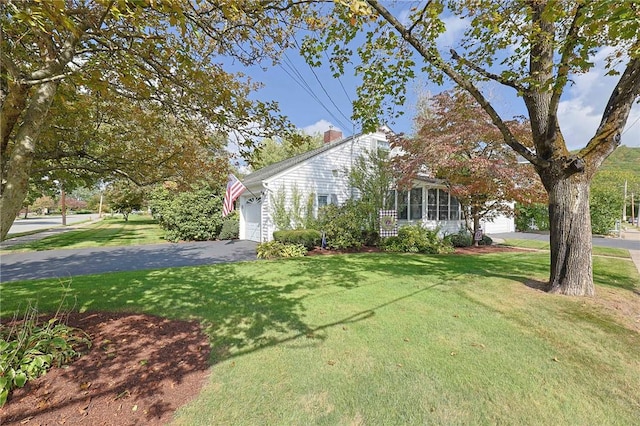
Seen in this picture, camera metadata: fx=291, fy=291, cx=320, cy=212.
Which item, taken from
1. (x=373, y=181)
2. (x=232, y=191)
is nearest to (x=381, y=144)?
(x=373, y=181)

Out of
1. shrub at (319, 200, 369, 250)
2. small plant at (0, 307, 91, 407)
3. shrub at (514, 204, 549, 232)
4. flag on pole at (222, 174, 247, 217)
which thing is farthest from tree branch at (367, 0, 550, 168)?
shrub at (514, 204, 549, 232)

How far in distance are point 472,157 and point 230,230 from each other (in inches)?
488

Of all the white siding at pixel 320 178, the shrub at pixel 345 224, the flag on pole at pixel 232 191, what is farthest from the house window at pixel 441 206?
the flag on pole at pixel 232 191

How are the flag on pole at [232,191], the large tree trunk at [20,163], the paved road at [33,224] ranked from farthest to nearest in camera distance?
the paved road at [33,224]
the flag on pole at [232,191]
the large tree trunk at [20,163]

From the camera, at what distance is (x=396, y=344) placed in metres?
3.71

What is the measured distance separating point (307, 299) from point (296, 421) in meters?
3.18

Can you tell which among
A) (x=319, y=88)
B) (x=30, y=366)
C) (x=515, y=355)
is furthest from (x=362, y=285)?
(x=319, y=88)

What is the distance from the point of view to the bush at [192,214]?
595 inches

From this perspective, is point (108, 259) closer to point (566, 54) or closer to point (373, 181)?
point (373, 181)

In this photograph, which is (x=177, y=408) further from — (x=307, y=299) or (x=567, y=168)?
(x=567, y=168)

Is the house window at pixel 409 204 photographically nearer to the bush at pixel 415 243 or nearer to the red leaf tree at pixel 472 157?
the bush at pixel 415 243

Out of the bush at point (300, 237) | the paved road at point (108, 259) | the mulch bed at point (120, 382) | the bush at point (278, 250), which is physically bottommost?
the mulch bed at point (120, 382)

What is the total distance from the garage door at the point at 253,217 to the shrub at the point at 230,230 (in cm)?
62

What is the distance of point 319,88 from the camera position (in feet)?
38.2
